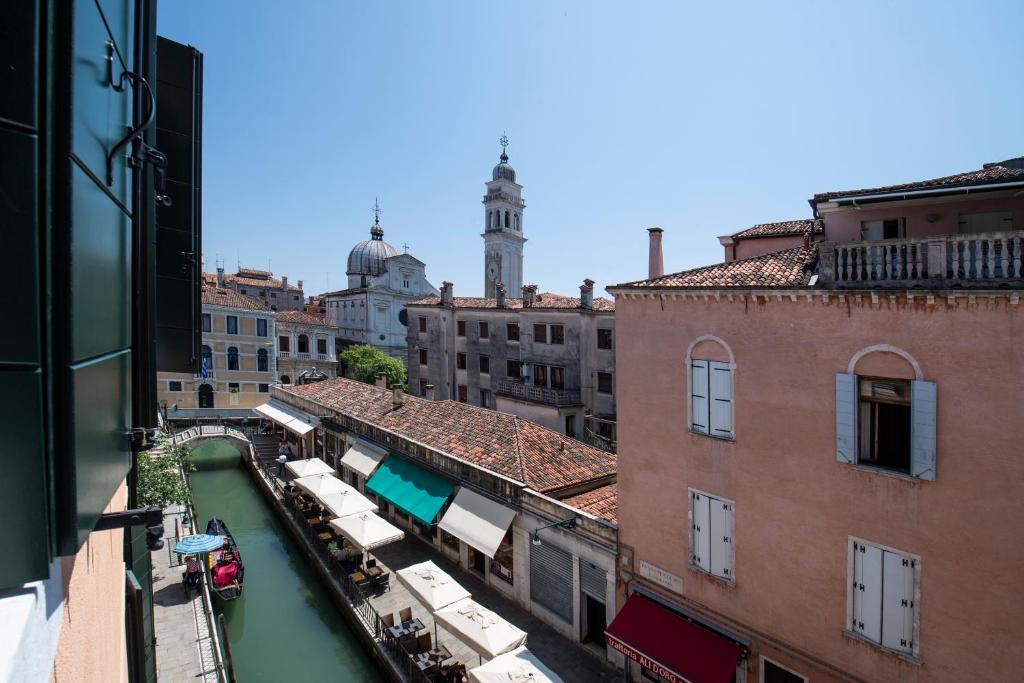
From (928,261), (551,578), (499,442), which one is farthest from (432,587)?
(928,261)

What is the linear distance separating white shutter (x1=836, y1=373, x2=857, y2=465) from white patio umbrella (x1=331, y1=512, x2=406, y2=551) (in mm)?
13945

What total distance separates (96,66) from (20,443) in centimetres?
156

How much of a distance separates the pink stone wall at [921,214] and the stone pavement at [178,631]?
15.8 m

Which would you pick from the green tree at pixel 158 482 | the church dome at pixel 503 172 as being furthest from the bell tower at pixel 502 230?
the green tree at pixel 158 482

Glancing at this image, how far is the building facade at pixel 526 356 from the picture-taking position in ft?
101

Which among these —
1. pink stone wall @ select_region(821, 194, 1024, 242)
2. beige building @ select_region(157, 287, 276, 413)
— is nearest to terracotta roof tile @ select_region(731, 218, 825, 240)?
pink stone wall @ select_region(821, 194, 1024, 242)

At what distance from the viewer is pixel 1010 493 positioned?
316 inches

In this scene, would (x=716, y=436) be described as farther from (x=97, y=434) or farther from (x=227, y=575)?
(x=227, y=575)

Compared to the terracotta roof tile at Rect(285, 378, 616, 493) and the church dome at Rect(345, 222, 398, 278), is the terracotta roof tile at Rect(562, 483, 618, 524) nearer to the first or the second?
the terracotta roof tile at Rect(285, 378, 616, 493)

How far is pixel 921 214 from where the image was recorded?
36.2 feet

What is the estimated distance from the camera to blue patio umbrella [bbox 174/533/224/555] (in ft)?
58.7

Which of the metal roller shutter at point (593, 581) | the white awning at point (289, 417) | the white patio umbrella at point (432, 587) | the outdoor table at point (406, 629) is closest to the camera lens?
the metal roller shutter at point (593, 581)

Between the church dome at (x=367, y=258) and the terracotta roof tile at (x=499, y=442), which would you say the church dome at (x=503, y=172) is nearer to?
the church dome at (x=367, y=258)

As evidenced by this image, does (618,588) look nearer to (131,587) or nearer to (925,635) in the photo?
(925,635)
